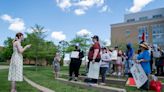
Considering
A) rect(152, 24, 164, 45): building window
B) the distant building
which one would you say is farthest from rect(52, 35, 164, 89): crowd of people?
rect(152, 24, 164, 45): building window

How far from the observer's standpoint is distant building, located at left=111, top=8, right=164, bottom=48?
8081 centimetres

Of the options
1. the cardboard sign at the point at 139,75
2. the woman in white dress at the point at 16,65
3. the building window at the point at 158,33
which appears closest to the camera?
the woman in white dress at the point at 16,65

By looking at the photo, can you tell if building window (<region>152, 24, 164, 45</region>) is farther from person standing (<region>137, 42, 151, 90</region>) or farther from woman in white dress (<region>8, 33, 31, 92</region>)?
woman in white dress (<region>8, 33, 31, 92</region>)

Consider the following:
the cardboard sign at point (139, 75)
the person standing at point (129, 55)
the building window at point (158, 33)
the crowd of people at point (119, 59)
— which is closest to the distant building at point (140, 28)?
the building window at point (158, 33)

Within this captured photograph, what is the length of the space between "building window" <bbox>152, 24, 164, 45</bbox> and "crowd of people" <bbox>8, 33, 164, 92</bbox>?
65171 millimetres

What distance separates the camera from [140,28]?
84875 mm

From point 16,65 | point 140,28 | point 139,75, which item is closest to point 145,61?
point 139,75

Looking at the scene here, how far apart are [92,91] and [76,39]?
41.5m

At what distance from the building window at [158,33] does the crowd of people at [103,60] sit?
6517 cm

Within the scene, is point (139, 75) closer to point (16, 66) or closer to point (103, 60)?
point (103, 60)

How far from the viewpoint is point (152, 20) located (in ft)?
270

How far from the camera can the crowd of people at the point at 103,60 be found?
9070 millimetres

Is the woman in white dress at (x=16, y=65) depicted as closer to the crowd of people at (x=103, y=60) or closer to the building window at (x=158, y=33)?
the crowd of people at (x=103, y=60)

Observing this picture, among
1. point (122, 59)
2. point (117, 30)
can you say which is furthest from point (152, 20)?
point (122, 59)
